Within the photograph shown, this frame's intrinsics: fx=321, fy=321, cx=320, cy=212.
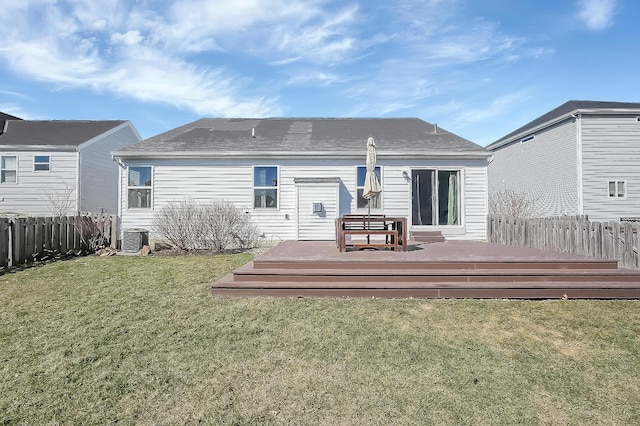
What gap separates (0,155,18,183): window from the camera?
15328 millimetres

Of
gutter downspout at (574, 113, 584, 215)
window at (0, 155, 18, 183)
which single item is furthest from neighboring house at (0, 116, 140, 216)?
gutter downspout at (574, 113, 584, 215)

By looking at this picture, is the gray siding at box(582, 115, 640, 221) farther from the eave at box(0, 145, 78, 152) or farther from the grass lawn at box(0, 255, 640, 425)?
the eave at box(0, 145, 78, 152)

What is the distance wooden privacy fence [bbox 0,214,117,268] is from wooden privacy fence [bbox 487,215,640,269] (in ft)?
41.7

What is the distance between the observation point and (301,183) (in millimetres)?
11312

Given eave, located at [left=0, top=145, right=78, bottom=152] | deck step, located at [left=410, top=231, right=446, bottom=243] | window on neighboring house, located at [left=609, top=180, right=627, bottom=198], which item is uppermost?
eave, located at [left=0, top=145, right=78, bottom=152]

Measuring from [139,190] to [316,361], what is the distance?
10.9 metres

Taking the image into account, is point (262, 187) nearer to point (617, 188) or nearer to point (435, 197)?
point (435, 197)

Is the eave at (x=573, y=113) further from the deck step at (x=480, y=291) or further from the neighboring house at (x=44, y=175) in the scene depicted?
the neighboring house at (x=44, y=175)

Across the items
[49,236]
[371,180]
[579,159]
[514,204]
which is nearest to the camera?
[371,180]

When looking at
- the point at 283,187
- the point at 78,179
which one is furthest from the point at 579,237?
the point at 78,179

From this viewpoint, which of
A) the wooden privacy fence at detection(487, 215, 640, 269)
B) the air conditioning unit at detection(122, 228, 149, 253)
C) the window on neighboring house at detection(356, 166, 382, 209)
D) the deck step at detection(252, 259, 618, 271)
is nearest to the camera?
the deck step at detection(252, 259, 618, 271)

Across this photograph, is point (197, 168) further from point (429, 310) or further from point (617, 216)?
point (617, 216)

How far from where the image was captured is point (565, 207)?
15.8m

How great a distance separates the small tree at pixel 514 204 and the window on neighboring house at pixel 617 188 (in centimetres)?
332
